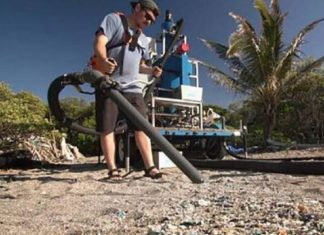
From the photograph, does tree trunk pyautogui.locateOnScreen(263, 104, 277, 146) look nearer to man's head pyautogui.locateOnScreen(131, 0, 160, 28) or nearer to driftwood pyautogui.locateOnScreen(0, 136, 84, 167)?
driftwood pyautogui.locateOnScreen(0, 136, 84, 167)

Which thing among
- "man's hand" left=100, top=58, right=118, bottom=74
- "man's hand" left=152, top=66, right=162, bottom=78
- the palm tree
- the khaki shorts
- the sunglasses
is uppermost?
the palm tree

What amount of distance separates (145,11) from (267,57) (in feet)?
33.4

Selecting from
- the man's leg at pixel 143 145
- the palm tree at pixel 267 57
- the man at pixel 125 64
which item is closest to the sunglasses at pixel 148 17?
the man at pixel 125 64

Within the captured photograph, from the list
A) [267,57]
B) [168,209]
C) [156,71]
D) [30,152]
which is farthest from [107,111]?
[267,57]

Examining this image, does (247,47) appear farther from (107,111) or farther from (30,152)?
(107,111)

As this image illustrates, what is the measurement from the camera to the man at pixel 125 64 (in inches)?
150

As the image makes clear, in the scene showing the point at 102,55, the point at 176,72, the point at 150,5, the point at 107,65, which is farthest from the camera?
the point at 176,72

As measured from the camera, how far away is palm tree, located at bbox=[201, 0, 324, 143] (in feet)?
44.0

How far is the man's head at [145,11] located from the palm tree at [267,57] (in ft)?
32.6

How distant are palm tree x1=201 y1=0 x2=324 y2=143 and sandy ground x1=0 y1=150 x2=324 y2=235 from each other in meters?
9.95

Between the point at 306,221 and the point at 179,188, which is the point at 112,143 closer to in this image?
the point at 179,188

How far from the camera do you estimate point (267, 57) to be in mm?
13352

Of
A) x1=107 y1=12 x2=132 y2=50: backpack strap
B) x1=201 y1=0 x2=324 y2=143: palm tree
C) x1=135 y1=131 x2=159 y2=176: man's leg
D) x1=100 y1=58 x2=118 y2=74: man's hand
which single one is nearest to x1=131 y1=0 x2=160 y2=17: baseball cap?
x1=107 y1=12 x2=132 y2=50: backpack strap

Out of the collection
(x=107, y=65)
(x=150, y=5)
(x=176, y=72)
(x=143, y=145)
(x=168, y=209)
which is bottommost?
(x=168, y=209)
